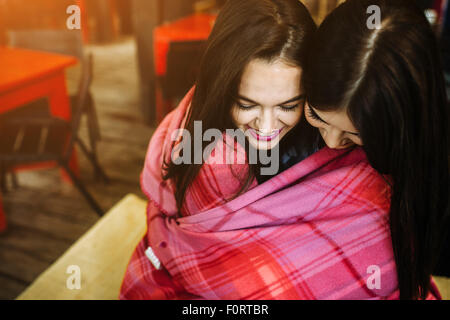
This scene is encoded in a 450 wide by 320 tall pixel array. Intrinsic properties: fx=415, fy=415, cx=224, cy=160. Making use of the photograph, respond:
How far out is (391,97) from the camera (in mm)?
593

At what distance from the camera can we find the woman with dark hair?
0.58m

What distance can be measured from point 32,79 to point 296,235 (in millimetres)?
1585

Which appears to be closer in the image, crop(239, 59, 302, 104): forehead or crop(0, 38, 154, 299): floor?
crop(239, 59, 302, 104): forehead

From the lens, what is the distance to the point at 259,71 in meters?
0.73

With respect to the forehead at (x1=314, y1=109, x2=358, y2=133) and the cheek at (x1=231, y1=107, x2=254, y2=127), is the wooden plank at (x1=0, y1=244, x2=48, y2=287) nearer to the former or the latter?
the cheek at (x1=231, y1=107, x2=254, y2=127)

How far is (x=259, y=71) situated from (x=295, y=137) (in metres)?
0.26

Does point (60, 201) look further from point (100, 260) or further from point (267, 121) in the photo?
point (267, 121)

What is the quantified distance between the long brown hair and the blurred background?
292 mm

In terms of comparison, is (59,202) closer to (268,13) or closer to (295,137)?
(295,137)

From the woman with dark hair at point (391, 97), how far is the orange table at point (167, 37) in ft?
6.44

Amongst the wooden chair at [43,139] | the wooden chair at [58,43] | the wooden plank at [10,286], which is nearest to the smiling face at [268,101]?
the wooden chair at [43,139]

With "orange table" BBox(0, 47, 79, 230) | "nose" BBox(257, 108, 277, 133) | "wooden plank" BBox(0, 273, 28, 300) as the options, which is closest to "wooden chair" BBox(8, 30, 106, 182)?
"orange table" BBox(0, 47, 79, 230)

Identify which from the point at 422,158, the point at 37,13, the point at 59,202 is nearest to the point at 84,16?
the point at 37,13

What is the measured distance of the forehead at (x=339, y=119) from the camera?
65cm
